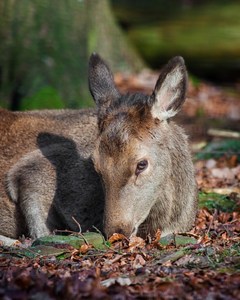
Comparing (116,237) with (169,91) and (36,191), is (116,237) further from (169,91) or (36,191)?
(36,191)

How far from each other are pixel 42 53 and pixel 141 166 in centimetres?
680

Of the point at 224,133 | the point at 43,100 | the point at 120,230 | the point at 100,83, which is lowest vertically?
the point at 120,230

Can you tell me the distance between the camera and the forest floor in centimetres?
675

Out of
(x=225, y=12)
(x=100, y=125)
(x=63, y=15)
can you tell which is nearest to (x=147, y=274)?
(x=100, y=125)

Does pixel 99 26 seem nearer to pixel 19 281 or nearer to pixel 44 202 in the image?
pixel 44 202

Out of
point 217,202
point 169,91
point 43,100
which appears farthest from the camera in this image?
point 43,100

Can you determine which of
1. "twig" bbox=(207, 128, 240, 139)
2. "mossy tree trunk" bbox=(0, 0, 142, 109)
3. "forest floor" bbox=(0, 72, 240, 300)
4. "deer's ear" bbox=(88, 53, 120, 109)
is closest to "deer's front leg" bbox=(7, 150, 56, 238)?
"forest floor" bbox=(0, 72, 240, 300)

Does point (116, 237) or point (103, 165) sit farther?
point (103, 165)

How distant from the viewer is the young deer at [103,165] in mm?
8469

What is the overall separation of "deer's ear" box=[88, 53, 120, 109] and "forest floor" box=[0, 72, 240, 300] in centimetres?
141

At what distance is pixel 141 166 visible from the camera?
8547mm

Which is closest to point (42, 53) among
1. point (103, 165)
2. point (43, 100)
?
point (43, 100)

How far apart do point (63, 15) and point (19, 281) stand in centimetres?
884

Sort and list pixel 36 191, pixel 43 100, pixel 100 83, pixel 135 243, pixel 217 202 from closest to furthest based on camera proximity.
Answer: pixel 135 243 → pixel 100 83 → pixel 36 191 → pixel 217 202 → pixel 43 100
